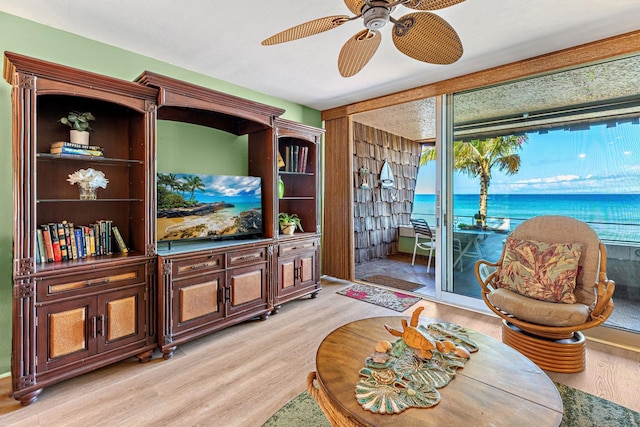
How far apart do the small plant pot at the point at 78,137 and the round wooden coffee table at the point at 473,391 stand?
2285mm

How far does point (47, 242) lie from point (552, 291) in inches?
147

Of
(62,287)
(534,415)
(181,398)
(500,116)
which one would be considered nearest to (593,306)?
(534,415)

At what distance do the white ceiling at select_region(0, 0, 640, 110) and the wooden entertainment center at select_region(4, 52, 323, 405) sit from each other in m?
0.42

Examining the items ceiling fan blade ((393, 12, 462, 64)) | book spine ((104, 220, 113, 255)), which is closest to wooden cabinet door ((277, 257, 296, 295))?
book spine ((104, 220, 113, 255))

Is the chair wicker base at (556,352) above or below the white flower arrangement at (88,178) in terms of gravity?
below

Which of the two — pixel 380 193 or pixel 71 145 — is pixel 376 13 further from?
pixel 380 193

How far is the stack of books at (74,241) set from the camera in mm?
2076

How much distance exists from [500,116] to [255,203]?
2868mm

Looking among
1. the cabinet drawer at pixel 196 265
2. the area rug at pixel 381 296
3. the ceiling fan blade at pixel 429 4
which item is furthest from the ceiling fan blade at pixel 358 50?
the area rug at pixel 381 296

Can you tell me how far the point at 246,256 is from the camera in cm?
300

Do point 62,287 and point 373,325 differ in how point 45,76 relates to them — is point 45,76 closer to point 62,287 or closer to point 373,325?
point 62,287

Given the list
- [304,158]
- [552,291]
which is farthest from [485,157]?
[304,158]

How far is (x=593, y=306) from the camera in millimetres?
2262

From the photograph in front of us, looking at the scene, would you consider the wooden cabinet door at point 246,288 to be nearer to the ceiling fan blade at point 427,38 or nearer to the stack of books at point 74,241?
the stack of books at point 74,241
